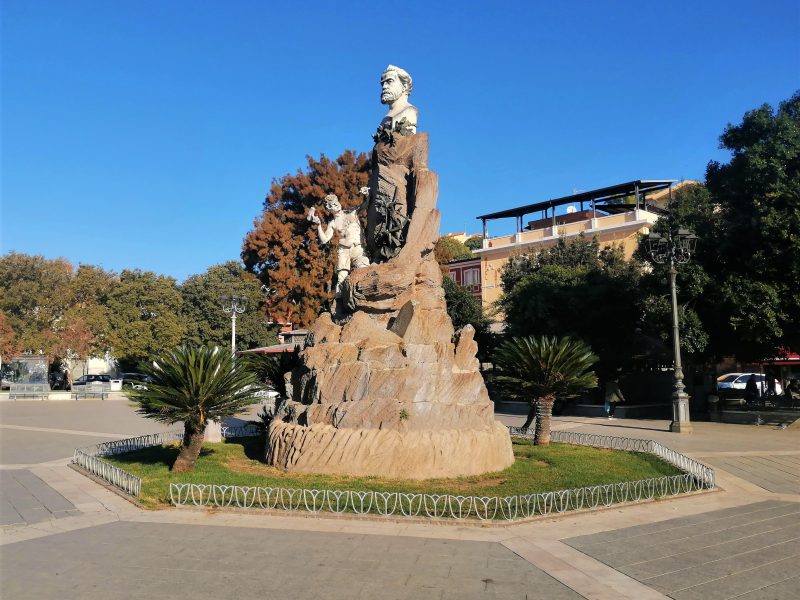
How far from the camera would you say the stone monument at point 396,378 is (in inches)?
420

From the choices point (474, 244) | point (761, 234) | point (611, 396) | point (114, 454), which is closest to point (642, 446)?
point (761, 234)

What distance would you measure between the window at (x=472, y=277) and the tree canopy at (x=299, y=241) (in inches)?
680

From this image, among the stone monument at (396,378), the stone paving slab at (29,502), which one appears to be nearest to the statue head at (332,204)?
the stone monument at (396,378)

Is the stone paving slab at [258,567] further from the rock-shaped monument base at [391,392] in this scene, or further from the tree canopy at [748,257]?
the tree canopy at [748,257]

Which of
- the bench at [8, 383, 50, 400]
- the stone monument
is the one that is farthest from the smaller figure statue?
the bench at [8, 383, 50, 400]

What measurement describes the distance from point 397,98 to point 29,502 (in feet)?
37.0

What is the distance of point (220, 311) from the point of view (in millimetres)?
41719

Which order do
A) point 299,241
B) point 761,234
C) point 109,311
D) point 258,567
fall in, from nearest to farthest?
point 258,567, point 761,234, point 299,241, point 109,311

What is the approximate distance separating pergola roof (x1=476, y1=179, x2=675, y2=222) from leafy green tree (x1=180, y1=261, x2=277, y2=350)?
18.5 m

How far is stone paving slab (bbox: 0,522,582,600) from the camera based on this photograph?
18.9 ft

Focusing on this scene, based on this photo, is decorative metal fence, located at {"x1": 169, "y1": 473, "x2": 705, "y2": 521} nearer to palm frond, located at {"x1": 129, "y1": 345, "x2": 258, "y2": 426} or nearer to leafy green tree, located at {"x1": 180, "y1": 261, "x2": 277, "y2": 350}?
palm frond, located at {"x1": 129, "y1": 345, "x2": 258, "y2": 426}

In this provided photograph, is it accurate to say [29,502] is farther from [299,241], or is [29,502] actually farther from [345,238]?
[299,241]

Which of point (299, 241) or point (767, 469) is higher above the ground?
point (299, 241)

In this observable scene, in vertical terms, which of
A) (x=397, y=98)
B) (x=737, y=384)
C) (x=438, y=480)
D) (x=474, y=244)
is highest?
(x=474, y=244)
